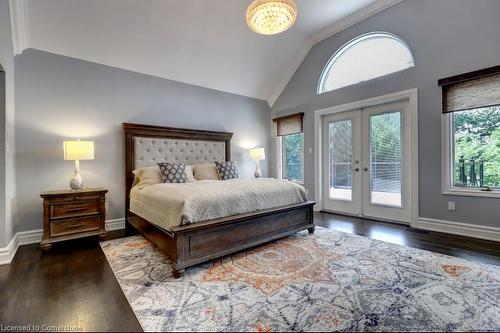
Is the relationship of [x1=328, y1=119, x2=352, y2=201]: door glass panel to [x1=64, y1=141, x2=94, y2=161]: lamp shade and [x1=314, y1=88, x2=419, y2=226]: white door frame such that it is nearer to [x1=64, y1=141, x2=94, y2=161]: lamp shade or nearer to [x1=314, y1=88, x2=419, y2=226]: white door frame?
[x1=314, y1=88, x2=419, y2=226]: white door frame

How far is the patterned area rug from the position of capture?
1.50m

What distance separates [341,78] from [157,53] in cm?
338

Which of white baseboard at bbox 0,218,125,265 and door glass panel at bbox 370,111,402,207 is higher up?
door glass panel at bbox 370,111,402,207

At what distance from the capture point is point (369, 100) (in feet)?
13.3

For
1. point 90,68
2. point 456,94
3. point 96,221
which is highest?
point 90,68

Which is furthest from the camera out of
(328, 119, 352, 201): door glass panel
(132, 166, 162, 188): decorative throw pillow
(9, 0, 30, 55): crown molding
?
(328, 119, 352, 201): door glass panel

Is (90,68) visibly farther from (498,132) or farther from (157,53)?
(498,132)

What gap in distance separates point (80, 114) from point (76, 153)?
2.63ft

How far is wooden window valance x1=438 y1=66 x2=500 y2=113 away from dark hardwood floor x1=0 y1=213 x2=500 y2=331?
1.72 meters

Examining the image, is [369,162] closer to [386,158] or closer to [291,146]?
[386,158]

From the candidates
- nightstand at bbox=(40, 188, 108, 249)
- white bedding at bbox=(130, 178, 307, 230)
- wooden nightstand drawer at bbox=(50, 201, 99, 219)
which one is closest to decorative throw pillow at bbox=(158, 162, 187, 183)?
white bedding at bbox=(130, 178, 307, 230)

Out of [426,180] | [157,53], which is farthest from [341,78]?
[157,53]

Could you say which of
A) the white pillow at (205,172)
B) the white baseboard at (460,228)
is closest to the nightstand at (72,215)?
the white pillow at (205,172)

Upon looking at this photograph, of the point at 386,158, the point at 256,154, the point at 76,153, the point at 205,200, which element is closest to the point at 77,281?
the point at 205,200
